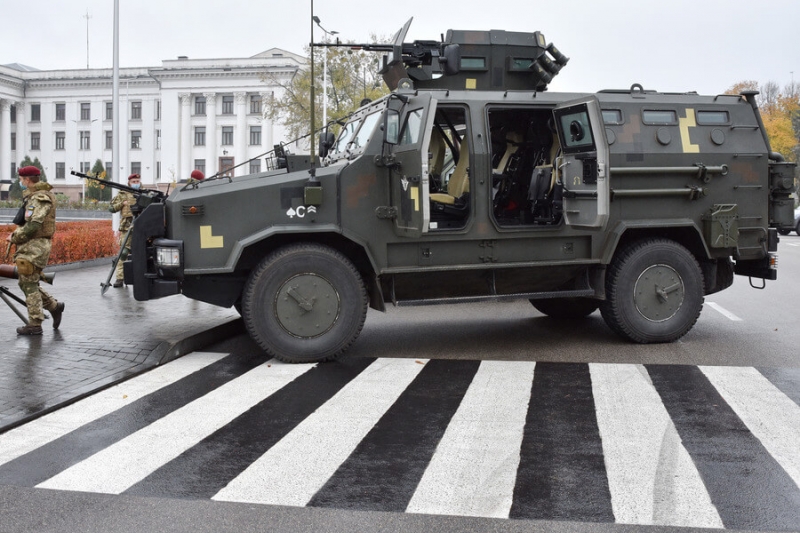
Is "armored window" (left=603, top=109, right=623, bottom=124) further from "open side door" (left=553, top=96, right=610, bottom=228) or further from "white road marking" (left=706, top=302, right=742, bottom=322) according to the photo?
"white road marking" (left=706, top=302, right=742, bottom=322)

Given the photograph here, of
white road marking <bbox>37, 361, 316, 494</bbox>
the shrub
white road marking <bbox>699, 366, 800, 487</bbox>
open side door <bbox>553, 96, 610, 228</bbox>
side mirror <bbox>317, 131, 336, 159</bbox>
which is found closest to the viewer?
white road marking <bbox>37, 361, 316, 494</bbox>

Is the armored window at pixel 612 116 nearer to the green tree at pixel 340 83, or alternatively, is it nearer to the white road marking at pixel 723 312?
the white road marking at pixel 723 312

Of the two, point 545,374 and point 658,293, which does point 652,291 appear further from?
point 545,374

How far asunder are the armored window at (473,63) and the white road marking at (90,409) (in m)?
4.14

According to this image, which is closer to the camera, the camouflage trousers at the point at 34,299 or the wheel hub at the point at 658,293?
the wheel hub at the point at 658,293

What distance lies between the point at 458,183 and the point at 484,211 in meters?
0.49

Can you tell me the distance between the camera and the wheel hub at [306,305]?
8.32m

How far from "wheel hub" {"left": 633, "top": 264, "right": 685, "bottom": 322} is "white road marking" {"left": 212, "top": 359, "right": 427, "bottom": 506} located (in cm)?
271

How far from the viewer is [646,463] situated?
5.24 meters

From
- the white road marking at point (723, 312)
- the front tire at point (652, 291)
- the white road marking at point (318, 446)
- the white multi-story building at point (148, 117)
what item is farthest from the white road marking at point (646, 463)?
the white multi-story building at point (148, 117)

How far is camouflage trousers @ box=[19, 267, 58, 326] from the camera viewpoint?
9.65 meters

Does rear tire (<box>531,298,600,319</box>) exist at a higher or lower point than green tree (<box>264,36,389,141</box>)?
lower

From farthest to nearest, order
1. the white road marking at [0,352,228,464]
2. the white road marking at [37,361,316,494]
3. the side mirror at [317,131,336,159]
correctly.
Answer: the side mirror at [317,131,336,159]
the white road marking at [0,352,228,464]
the white road marking at [37,361,316,494]

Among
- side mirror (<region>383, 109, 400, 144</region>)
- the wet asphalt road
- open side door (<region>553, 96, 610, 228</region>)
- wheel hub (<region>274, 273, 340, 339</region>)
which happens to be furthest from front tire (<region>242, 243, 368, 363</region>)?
open side door (<region>553, 96, 610, 228</region>)
